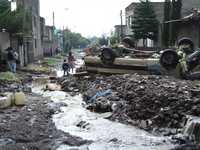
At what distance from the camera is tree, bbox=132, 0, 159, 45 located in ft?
148

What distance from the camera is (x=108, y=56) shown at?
21.3 metres

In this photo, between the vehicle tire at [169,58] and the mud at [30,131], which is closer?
the mud at [30,131]

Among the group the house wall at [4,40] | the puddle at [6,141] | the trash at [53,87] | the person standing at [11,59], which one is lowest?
the puddle at [6,141]

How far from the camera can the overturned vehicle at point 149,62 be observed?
18.6 meters

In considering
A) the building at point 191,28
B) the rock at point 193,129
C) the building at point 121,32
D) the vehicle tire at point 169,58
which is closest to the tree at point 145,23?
the building at point 121,32

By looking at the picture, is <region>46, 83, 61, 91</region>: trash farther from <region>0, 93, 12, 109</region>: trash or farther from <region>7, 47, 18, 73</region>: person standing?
<region>0, 93, 12, 109</region>: trash

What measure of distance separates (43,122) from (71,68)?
19.4m

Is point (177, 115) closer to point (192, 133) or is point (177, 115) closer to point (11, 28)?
point (192, 133)

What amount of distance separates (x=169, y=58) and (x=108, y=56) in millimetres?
3509

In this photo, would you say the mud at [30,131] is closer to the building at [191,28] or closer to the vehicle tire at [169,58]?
the vehicle tire at [169,58]

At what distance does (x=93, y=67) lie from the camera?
75.1 ft

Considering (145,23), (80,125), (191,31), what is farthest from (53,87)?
(145,23)

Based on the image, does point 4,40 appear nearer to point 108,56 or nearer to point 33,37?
point 108,56

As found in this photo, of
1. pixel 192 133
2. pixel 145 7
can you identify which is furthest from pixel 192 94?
pixel 145 7
